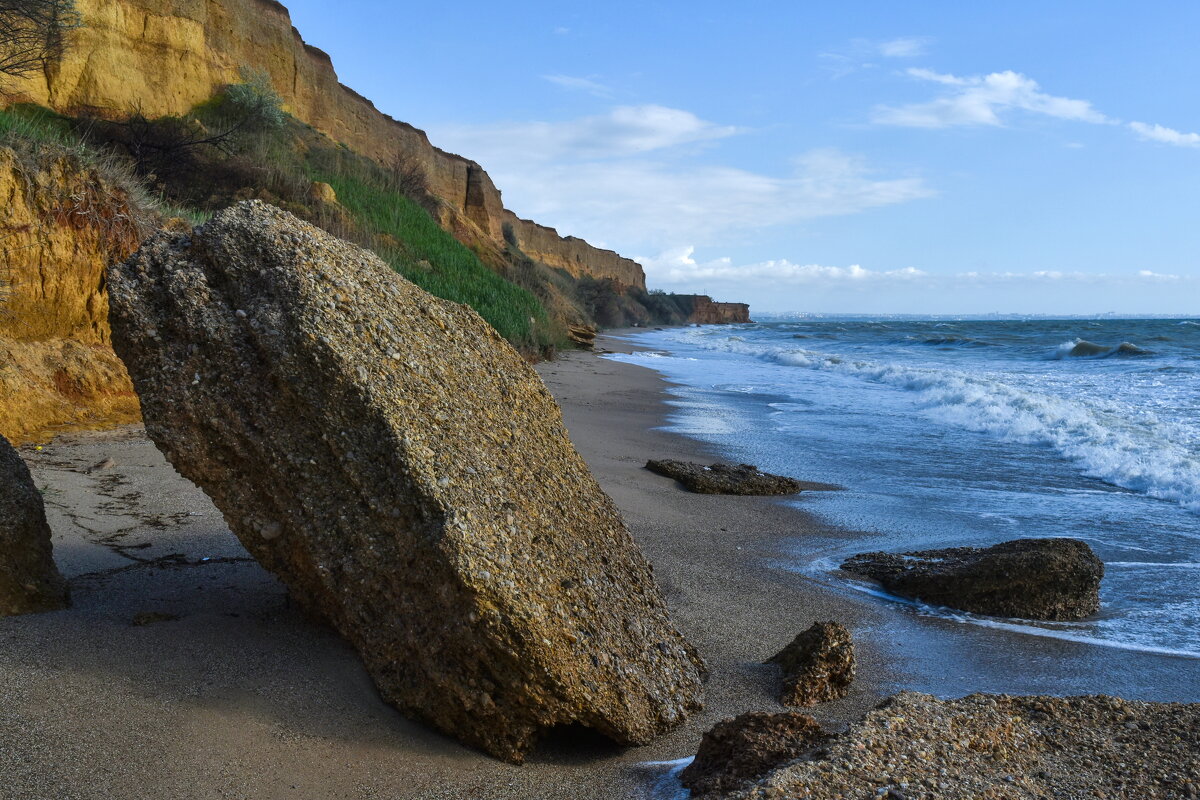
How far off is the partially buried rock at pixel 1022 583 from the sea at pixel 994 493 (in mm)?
89

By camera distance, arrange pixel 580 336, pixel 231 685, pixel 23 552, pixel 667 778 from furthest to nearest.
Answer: pixel 580 336 → pixel 23 552 → pixel 231 685 → pixel 667 778

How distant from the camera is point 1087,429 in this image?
10.6 meters

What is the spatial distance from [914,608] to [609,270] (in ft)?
252

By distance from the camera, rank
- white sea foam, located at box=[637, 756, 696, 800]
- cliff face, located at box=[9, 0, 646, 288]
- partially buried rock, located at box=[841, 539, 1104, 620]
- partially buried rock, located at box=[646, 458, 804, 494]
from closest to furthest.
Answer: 1. white sea foam, located at box=[637, 756, 696, 800]
2. partially buried rock, located at box=[841, 539, 1104, 620]
3. partially buried rock, located at box=[646, 458, 804, 494]
4. cliff face, located at box=[9, 0, 646, 288]

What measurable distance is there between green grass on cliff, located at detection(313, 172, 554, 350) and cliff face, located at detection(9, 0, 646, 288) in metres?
4.43

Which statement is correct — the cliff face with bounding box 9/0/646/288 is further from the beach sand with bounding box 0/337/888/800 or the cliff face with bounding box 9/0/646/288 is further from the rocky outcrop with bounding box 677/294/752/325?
the rocky outcrop with bounding box 677/294/752/325

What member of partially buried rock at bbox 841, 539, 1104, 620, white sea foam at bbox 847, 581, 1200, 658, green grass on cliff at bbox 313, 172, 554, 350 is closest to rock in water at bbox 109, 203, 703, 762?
white sea foam at bbox 847, 581, 1200, 658

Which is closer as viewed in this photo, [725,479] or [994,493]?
[725,479]

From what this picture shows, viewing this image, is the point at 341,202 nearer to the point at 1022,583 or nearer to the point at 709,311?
the point at 1022,583

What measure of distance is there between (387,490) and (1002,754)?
1906mm

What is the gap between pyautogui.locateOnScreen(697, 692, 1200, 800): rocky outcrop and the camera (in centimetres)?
205

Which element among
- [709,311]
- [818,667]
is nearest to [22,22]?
[818,667]

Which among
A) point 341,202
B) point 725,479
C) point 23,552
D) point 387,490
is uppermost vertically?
point 341,202

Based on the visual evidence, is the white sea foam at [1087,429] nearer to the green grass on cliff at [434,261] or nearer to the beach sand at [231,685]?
the beach sand at [231,685]
